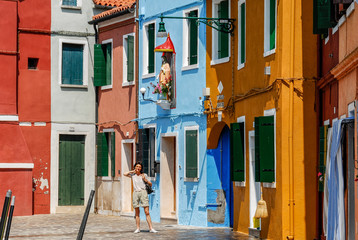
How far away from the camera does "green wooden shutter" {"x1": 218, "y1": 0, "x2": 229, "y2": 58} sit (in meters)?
24.0

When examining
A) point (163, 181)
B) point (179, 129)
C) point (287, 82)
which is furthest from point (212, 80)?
point (287, 82)

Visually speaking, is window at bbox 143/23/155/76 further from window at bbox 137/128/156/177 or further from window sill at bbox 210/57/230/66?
window sill at bbox 210/57/230/66

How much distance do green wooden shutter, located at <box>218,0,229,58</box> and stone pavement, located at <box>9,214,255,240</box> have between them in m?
4.52

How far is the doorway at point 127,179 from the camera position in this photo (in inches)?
1189

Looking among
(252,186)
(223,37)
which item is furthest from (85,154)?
(252,186)

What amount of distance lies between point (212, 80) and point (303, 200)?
6.67 meters

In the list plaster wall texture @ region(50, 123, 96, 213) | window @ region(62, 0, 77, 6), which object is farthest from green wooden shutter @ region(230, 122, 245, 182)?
window @ region(62, 0, 77, 6)

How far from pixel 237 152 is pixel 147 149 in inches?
266

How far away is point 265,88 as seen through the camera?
2022 centimetres

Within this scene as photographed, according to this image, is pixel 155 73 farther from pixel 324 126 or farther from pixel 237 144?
pixel 324 126

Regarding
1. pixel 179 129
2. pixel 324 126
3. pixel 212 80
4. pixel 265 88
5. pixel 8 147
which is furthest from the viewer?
pixel 8 147

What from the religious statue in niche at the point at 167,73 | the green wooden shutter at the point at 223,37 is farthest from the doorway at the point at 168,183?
the green wooden shutter at the point at 223,37

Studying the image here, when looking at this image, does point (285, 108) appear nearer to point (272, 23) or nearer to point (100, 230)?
point (272, 23)

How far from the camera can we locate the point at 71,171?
31.7m
